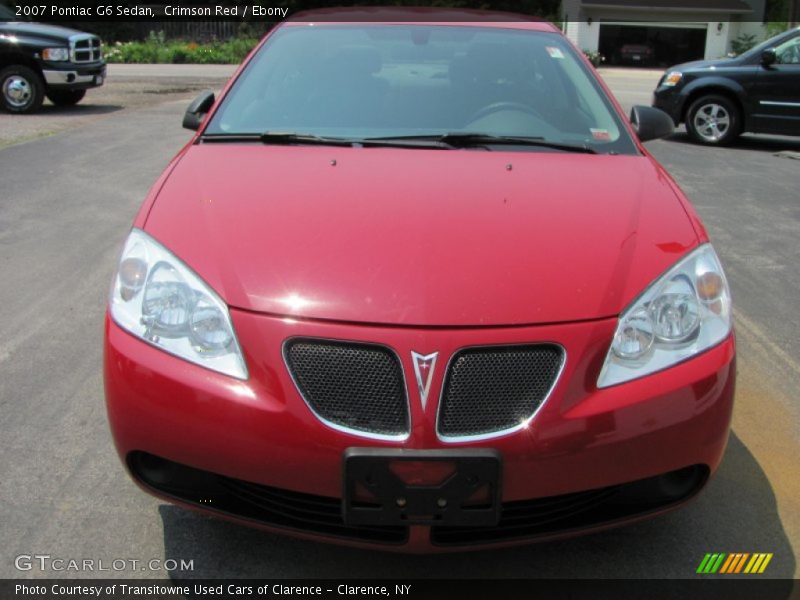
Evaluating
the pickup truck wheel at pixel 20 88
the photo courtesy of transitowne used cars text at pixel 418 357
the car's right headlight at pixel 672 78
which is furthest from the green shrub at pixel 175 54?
the photo courtesy of transitowne used cars text at pixel 418 357

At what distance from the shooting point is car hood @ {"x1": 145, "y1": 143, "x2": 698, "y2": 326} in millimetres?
2145

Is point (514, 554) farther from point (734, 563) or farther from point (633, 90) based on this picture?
point (633, 90)

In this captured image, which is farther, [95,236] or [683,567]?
[95,236]

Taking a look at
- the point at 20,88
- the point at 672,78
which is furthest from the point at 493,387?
the point at 20,88

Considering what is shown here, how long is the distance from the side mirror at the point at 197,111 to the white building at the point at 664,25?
39134 mm

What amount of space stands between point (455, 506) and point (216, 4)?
43.4m

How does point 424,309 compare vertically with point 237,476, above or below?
above

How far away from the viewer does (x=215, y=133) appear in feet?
10.5

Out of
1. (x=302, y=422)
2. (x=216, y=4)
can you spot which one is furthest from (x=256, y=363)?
(x=216, y=4)

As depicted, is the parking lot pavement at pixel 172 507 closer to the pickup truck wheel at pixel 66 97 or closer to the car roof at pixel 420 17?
the car roof at pixel 420 17

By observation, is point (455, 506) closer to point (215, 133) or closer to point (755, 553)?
point (755, 553)

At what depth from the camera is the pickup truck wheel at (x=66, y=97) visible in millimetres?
13383

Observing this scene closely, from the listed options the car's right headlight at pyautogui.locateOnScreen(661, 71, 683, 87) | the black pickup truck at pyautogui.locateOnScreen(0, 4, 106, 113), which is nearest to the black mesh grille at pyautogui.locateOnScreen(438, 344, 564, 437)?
the car's right headlight at pyautogui.locateOnScreen(661, 71, 683, 87)

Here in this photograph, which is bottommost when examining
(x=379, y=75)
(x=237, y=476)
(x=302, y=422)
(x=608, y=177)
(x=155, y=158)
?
(x=155, y=158)
